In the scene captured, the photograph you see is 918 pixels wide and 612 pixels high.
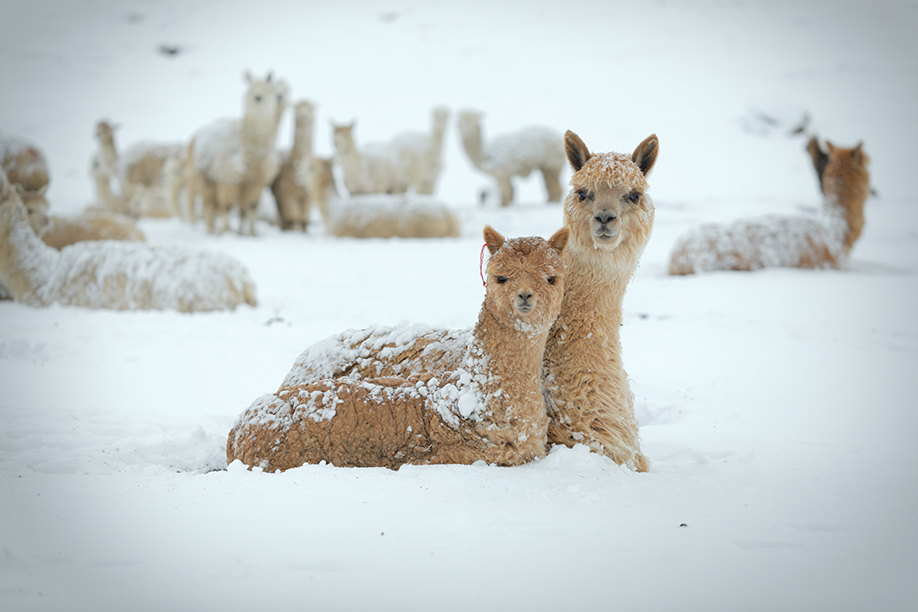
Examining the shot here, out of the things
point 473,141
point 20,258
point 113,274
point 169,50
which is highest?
point 169,50

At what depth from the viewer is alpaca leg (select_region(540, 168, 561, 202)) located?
672 inches

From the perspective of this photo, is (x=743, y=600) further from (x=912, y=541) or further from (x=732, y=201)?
(x=732, y=201)

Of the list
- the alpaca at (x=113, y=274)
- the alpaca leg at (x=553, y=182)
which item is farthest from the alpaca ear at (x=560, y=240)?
the alpaca leg at (x=553, y=182)

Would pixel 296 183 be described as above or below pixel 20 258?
above

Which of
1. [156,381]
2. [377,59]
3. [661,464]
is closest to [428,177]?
[156,381]

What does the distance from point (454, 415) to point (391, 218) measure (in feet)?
32.8

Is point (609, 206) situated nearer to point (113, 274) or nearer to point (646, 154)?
point (646, 154)

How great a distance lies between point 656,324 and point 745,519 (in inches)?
170

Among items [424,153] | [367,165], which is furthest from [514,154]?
[367,165]

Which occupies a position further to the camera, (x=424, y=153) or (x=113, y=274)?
(x=424, y=153)

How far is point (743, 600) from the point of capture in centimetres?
246

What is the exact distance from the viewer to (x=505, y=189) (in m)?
17.1

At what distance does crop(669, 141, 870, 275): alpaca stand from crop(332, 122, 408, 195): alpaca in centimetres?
777

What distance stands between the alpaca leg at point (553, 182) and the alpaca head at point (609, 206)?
13529 mm
